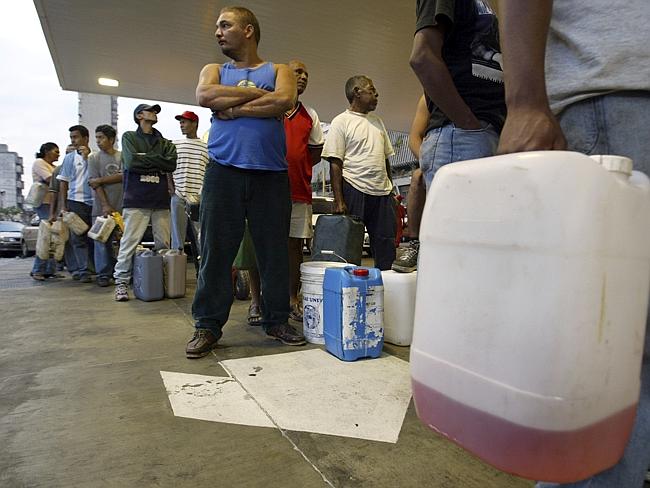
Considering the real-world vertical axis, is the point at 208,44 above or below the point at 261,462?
above

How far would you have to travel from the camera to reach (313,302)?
7.86 ft

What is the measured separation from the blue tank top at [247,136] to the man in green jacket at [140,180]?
1.91 meters

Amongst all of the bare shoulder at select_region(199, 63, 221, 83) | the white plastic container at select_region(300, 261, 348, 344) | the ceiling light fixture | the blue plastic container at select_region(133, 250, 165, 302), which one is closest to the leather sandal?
the white plastic container at select_region(300, 261, 348, 344)

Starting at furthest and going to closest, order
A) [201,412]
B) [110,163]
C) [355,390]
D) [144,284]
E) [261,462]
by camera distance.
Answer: [110,163] → [144,284] → [355,390] → [201,412] → [261,462]

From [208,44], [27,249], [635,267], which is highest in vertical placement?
[208,44]

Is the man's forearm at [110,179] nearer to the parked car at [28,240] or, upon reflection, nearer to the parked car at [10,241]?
the parked car at [28,240]

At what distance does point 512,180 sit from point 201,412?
1313 mm

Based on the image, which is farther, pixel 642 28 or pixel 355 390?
pixel 355 390

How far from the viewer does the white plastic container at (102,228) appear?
4289 mm

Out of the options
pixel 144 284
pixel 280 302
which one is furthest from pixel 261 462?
pixel 144 284

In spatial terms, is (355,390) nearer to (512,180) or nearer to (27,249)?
(512,180)

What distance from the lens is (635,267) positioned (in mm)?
622

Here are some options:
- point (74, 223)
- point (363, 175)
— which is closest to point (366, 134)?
point (363, 175)

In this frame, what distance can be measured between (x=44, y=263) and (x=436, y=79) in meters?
5.73
